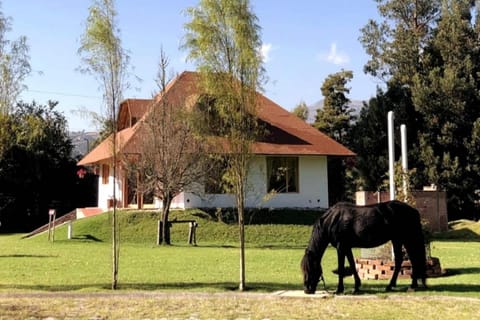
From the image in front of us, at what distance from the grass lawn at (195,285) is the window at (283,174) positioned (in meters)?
7.14

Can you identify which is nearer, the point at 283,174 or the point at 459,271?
the point at 459,271

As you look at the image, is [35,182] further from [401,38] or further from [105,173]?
[401,38]

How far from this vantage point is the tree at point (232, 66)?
11.8 metres

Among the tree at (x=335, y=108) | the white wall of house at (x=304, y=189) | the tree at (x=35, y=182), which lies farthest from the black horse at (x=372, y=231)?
the tree at (x=335, y=108)

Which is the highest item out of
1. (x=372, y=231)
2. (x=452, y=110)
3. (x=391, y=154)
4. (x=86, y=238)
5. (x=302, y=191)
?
(x=452, y=110)

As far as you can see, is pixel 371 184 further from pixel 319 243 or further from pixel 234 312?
pixel 234 312

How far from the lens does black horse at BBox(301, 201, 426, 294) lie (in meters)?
11.5

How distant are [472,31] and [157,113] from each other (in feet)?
68.3

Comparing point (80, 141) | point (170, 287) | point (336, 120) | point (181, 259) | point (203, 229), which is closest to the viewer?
point (170, 287)

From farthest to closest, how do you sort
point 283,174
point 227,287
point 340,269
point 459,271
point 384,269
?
point 283,174 < point 459,271 < point 384,269 < point 227,287 < point 340,269

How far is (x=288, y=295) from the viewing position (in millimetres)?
10812

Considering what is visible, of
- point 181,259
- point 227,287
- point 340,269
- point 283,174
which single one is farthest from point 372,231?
point 283,174

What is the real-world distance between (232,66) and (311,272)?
4382 mm

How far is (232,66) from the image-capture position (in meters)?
11.9
